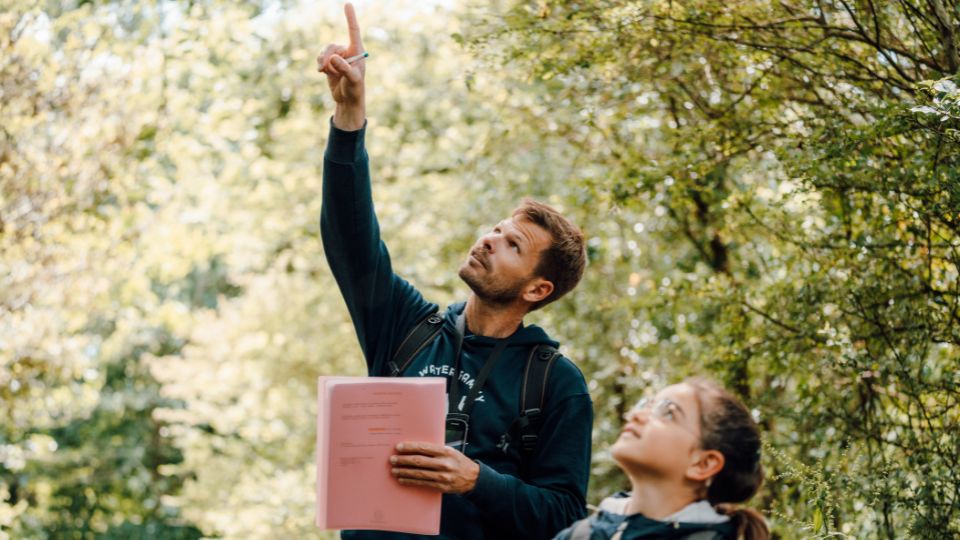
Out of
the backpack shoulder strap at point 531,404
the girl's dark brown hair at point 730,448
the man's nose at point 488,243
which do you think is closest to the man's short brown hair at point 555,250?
the man's nose at point 488,243

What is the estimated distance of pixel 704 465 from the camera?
2441 millimetres

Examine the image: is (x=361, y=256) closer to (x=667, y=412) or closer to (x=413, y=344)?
(x=413, y=344)

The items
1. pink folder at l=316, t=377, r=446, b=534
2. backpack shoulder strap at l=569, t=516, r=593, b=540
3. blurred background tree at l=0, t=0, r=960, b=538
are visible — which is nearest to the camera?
backpack shoulder strap at l=569, t=516, r=593, b=540

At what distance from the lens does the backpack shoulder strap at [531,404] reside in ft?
9.06

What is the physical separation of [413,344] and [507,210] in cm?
682

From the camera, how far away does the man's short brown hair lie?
3010 mm

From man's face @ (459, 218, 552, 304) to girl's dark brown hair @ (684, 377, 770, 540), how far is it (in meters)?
0.65

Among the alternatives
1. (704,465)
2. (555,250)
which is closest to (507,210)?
(555,250)

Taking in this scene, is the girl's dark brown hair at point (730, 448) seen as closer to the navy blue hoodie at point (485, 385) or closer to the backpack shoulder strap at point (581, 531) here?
the backpack shoulder strap at point (581, 531)

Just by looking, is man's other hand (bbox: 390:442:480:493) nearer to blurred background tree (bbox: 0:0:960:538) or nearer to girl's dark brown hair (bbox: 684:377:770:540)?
girl's dark brown hair (bbox: 684:377:770:540)

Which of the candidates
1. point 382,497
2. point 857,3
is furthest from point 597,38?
point 382,497

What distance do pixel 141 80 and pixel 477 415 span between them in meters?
8.81

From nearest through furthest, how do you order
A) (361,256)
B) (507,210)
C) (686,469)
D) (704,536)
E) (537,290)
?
(704,536)
(686,469)
(361,256)
(537,290)
(507,210)

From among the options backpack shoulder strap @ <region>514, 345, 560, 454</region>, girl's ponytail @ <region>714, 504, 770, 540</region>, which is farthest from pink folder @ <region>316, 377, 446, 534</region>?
girl's ponytail @ <region>714, 504, 770, 540</region>
